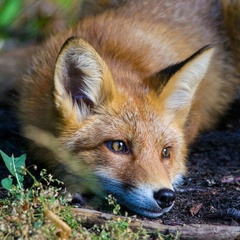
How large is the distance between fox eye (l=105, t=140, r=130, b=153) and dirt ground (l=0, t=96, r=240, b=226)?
545 mm

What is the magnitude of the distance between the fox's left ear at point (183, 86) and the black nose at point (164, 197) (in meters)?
0.90

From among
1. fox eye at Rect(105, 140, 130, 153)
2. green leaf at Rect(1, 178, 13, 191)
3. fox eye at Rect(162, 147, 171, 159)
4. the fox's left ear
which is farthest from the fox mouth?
the fox's left ear

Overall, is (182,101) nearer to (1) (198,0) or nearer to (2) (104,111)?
(2) (104,111)

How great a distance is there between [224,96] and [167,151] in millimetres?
2054

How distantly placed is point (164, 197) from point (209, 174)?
→ 4.96 feet

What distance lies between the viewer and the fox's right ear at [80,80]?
14.4 feet

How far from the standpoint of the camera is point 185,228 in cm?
383

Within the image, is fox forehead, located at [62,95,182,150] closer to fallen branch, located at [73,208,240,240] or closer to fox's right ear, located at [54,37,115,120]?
fox's right ear, located at [54,37,115,120]

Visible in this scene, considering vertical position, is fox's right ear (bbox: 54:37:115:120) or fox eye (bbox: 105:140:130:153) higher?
fox's right ear (bbox: 54:37:115:120)

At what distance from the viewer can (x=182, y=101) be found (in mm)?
5047

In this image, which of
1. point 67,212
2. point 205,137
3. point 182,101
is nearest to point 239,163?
point 205,137

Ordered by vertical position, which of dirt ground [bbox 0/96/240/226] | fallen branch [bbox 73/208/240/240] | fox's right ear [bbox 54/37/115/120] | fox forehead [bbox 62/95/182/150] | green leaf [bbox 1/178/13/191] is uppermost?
fox's right ear [bbox 54/37/115/120]

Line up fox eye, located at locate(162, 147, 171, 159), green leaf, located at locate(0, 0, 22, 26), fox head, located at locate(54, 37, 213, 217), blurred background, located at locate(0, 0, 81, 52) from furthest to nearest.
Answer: blurred background, located at locate(0, 0, 81, 52)
green leaf, located at locate(0, 0, 22, 26)
fox eye, located at locate(162, 147, 171, 159)
fox head, located at locate(54, 37, 213, 217)

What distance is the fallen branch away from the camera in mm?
3797
